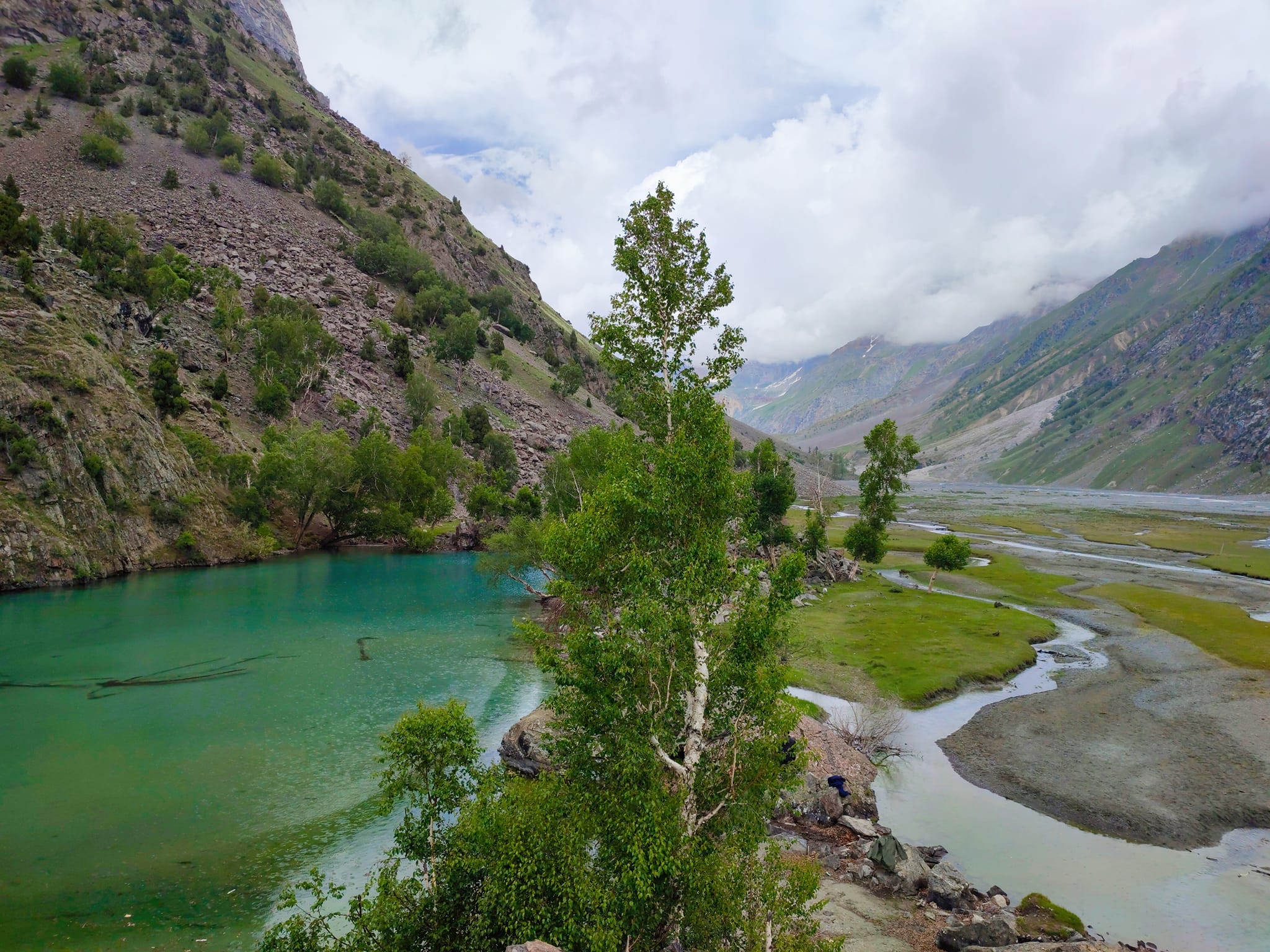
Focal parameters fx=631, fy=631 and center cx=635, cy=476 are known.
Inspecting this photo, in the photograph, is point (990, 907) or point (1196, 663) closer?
point (990, 907)

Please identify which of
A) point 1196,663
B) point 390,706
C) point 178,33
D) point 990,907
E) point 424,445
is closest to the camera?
point 990,907

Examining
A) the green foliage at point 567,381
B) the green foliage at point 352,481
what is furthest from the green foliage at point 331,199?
the green foliage at point 352,481

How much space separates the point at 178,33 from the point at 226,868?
847 feet

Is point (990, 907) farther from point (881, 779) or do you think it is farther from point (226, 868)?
point (226, 868)

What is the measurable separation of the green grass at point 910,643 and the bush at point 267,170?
180 meters

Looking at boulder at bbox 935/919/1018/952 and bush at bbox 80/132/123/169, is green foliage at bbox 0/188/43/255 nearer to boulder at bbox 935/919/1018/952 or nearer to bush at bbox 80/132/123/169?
bush at bbox 80/132/123/169

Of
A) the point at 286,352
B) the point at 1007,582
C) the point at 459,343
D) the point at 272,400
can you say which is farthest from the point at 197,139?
the point at 1007,582

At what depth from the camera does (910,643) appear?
5869cm

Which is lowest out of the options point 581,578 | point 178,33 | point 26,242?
point 581,578

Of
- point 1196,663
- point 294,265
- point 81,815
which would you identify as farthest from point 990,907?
point 294,265

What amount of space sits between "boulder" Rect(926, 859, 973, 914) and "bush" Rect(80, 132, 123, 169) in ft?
645

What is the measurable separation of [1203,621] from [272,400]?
138697mm

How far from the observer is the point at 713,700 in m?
20.1

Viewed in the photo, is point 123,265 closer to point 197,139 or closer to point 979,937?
point 197,139
